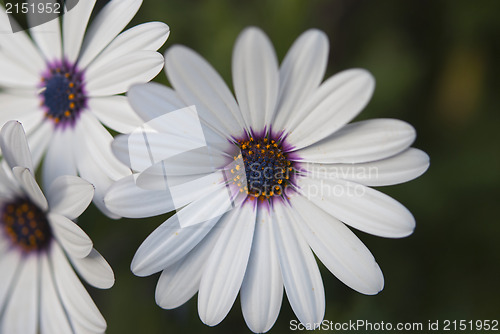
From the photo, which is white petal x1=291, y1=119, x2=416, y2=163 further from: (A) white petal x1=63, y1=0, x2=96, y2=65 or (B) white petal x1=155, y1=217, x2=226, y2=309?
(A) white petal x1=63, y1=0, x2=96, y2=65

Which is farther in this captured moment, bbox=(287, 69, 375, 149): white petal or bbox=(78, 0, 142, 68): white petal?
bbox=(78, 0, 142, 68): white petal

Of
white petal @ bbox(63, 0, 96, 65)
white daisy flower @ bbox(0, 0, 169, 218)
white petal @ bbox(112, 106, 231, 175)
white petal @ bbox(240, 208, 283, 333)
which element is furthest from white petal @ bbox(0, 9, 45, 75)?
white petal @ bbox(240, 208, 283, 333)

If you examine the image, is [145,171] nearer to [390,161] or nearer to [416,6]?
[390,161]

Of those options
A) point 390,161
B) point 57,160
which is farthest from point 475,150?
point 57,160

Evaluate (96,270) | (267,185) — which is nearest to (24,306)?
(96,270)

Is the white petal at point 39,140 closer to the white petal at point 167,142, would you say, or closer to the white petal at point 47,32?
the white petal at point 47,32

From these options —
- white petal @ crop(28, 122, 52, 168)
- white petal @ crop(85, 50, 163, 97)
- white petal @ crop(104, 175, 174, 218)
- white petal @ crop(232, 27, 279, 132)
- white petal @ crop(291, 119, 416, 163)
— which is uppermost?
white petal @ crop(85, 50, 163, 97)
